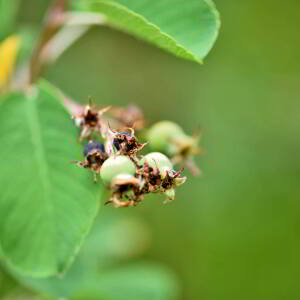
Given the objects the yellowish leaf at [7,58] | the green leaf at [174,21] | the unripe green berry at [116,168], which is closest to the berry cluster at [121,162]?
the unripe green berry at [116,168]

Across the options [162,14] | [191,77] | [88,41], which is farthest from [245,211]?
[162,14]

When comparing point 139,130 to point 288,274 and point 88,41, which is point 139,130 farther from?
point 88,41

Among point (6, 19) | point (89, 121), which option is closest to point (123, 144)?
point (89, 121)

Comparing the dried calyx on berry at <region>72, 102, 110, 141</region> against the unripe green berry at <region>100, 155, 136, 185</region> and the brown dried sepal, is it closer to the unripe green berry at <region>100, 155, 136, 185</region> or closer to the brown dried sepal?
the brown dried sepal

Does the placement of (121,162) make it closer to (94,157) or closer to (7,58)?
(94,157)

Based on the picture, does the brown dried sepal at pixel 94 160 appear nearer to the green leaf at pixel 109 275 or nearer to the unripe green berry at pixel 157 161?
the unripe green berry at pixel 157 161

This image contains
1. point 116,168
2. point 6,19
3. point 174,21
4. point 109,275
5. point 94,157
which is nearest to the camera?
point 116,168
